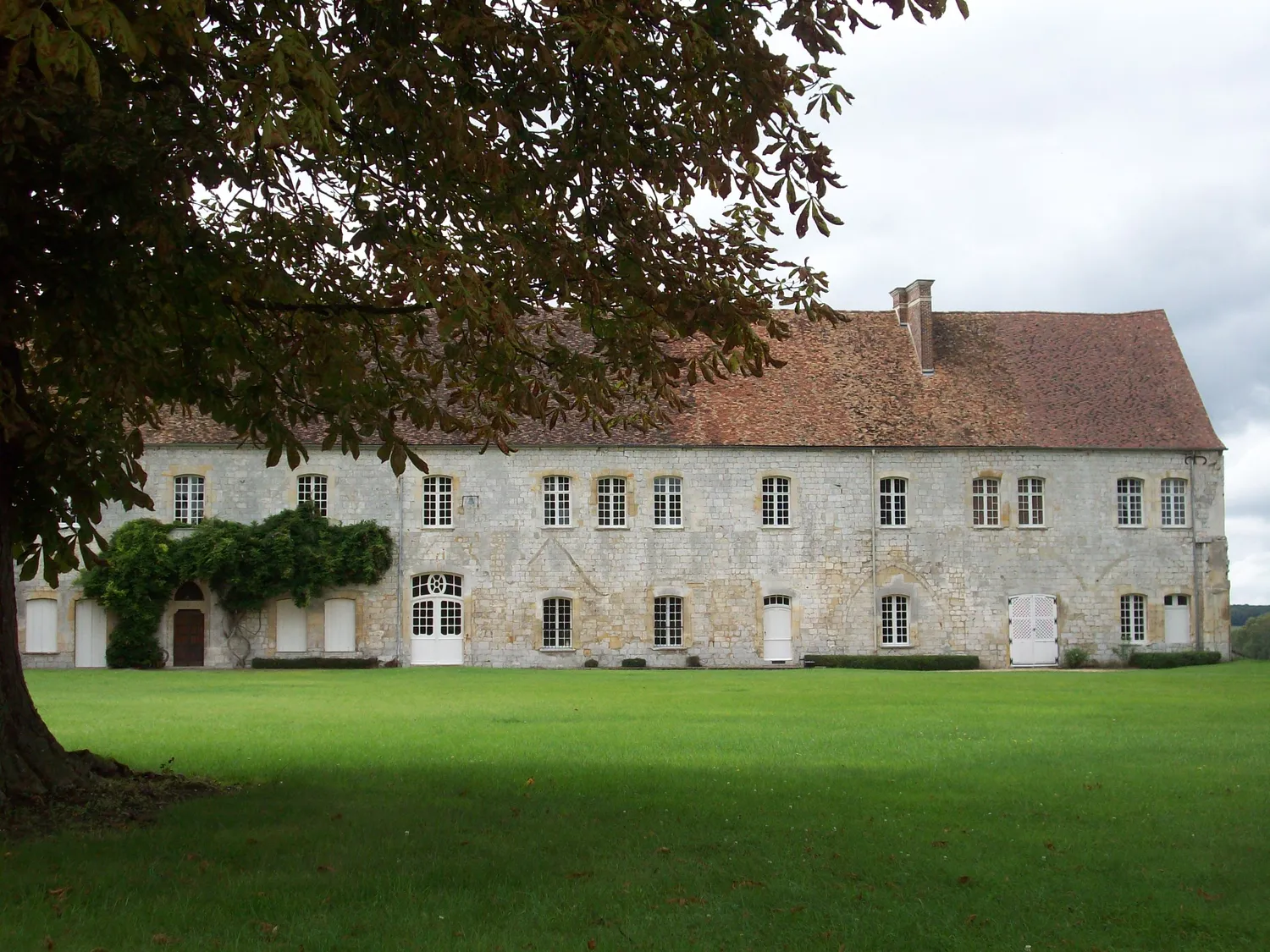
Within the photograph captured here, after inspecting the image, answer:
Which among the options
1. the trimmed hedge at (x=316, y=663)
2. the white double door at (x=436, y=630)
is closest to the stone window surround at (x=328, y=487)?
the white double door at (x=436, y=630)

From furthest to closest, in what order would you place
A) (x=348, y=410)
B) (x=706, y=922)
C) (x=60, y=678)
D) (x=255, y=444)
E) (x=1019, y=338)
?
(x=1019, y=338) → (x=60, y=678) → (x=255, y=444) → (x=348, y=410) → (x=706, y=922)

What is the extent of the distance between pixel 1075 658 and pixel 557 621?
14030 millimetres

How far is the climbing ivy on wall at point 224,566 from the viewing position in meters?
33.5

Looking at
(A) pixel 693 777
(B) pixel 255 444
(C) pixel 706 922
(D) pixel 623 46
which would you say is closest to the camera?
(C) pixel 706 922

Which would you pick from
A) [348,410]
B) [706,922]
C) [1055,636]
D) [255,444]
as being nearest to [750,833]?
[706,922]

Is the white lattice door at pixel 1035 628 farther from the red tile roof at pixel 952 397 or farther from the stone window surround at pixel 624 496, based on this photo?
the stone window surround at pixel 624 496

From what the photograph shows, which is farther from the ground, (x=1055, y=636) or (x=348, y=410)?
(x=348, y=410)

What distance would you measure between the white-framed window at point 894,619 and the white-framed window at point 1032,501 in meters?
4.02

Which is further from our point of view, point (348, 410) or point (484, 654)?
point (484, 654)

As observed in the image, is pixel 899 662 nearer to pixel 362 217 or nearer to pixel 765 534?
pixel 765 534

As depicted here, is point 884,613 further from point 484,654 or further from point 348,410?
point 348,410

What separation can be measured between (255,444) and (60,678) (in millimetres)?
22244

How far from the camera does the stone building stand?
34.5m

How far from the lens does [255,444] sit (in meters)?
9.18
